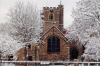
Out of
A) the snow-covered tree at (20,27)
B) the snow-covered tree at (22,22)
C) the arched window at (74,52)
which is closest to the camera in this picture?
the snow-covered tree at (20,27)

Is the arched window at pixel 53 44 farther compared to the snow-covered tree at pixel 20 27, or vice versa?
the arched window at pixel 53 44

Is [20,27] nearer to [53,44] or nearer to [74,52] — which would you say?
[53,44]

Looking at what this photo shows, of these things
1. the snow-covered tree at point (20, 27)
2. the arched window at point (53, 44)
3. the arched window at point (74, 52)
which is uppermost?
the snow-covered tree at point (20, 27)

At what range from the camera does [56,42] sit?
23234 mm

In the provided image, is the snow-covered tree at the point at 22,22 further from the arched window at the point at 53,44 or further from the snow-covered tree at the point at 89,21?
the snow-covered tree at the point at 89,21

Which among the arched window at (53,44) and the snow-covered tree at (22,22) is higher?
the snow-covered tree at (22,22)

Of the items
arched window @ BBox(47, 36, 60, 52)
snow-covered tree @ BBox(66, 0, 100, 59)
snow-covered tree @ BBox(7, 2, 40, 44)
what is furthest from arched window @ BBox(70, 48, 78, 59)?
snow-covered tree @ BBox(66, 0, 100, 59)

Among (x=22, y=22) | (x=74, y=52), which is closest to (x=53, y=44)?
(x=74, y=52)

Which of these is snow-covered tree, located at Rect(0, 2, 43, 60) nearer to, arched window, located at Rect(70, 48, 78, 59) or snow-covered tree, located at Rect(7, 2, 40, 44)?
snow-covered tree, located at Rect(7, 2, 40, 44)

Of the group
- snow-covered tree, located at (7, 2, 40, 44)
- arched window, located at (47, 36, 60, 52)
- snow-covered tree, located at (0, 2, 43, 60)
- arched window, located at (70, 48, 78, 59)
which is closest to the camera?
snow-covered tree, located at (0, 2, 43, 60)

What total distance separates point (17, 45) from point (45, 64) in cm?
479

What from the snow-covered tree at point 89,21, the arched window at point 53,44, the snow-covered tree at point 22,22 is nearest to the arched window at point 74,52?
the arched window at point 53,44

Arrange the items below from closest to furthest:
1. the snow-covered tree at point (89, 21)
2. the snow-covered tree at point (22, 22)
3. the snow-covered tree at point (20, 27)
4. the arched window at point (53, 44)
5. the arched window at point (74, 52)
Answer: the snow-covered tree at point (89, 21)
the snow-covered tree at point (20, 27)
the snow-covered tree at point (22, 22)
the arched window at point (53, 44)
the arched window at point (74, 52)

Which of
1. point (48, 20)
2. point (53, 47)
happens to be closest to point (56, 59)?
point (53, 47)
